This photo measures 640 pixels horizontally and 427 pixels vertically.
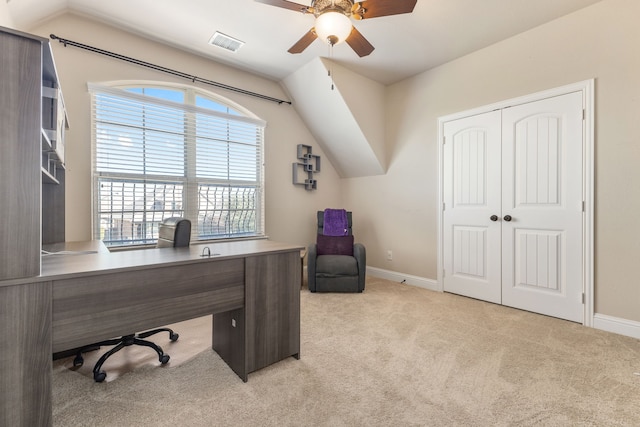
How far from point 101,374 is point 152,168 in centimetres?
212

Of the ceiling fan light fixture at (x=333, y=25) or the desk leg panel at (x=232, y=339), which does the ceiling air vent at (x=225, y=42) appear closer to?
the ceiling fan light fixture at (x=333, y=25)

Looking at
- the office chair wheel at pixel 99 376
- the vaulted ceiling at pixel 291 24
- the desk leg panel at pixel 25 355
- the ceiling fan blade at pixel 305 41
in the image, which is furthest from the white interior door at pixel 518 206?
the desk leg panel at pixel 25 355

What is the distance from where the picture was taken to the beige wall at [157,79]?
2664 mm

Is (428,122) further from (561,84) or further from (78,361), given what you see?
(78,361)

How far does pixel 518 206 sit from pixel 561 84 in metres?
1.24

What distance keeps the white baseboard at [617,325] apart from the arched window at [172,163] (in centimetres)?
379

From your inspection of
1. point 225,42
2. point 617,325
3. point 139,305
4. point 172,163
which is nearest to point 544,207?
point 617,325

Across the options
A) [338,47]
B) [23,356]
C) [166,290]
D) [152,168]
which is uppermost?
Answer: [338,47]

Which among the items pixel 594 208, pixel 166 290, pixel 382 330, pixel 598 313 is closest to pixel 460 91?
pixel 594 208

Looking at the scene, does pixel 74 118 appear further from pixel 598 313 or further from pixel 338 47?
pixel 598 313

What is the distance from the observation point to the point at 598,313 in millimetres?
2512

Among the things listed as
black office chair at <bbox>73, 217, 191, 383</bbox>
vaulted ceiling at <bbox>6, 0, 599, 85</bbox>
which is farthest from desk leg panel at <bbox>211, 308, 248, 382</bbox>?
vaulted ceiling at <bbox>6, 0, 599, 85</bbox>

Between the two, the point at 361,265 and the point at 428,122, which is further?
the point at 428,122

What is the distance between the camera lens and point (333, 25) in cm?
188
